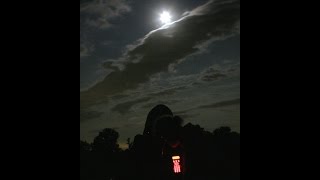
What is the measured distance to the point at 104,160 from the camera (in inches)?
1335

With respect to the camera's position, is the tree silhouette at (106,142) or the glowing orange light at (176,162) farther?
the tree silhouette at (106,142)

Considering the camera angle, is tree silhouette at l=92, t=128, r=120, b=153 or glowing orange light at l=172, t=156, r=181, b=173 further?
tree silhouette at l=92, t=128, r=120, b=153

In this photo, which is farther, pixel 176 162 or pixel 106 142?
pixel 106 142
